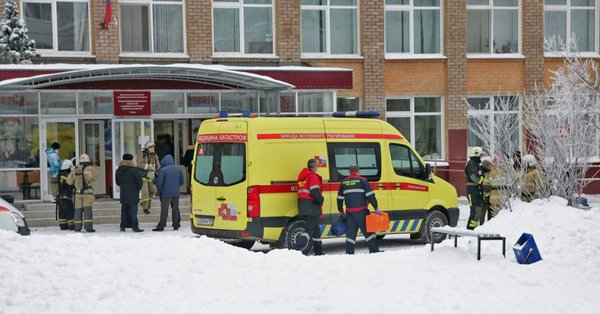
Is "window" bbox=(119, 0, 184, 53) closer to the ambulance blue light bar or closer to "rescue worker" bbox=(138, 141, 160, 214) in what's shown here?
"rescue worker" bbox=(138, 141, 160, 214)

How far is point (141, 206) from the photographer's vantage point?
24.6 m

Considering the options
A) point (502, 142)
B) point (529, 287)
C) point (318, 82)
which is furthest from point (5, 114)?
point (529, 287)

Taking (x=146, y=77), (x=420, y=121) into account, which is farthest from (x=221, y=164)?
(x=420, y=121)

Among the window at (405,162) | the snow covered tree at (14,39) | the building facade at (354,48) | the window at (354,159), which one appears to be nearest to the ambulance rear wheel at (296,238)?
the window at (354,159)

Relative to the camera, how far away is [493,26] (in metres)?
32.2

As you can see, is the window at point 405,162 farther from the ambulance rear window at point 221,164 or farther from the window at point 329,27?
the window at point 329,27

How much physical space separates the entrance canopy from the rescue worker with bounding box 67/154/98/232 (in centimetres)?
239

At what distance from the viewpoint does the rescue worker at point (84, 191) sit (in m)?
21.9

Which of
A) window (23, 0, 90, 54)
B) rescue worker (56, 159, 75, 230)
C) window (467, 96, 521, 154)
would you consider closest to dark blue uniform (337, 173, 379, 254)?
rescue worker (56, 159, 75, 230)

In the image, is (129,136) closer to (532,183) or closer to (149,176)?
(149,176)

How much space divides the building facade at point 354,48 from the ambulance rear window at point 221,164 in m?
8.13

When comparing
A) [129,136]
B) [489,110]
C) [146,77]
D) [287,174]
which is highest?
[146,77]

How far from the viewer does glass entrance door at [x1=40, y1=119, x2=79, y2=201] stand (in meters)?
25.1

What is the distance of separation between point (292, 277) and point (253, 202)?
17.7ft
